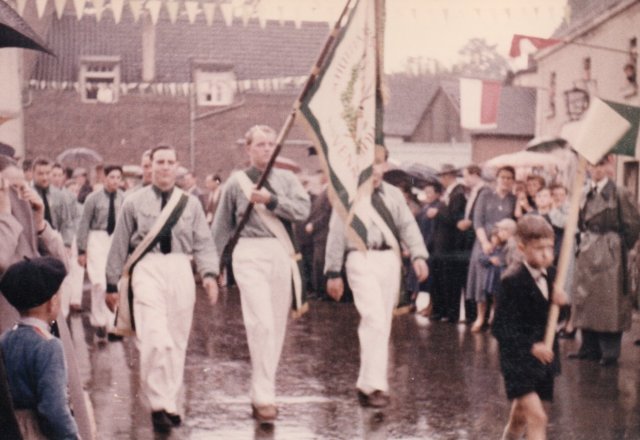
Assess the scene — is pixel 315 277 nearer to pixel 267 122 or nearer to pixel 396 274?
pixel 396 274

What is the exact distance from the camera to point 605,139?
261 inches

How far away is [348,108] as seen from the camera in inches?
329

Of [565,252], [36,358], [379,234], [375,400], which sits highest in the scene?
[565,252]

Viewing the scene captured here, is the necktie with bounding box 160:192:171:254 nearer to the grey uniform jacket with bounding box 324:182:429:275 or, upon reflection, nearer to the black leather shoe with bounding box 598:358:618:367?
the grey uniform jacket with bounding box 324:182:429:275

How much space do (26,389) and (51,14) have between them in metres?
41.1

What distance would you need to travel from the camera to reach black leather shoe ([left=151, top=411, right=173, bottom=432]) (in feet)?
27.2

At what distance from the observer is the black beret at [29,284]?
4.65m

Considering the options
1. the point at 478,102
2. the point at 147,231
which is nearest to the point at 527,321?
the point at 147,231

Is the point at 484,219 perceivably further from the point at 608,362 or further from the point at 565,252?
the point at 565,252

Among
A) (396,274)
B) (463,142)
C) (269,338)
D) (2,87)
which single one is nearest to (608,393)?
(396,274)

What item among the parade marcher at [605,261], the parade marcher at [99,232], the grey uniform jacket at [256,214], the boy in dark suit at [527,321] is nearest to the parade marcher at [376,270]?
the grey uniform jacket at [256,214]

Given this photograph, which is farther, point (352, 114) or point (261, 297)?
point (261, 297)

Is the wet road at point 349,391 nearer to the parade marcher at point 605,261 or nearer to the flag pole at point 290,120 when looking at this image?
the parade marcher at point 605,261

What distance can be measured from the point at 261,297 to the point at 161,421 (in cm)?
110
